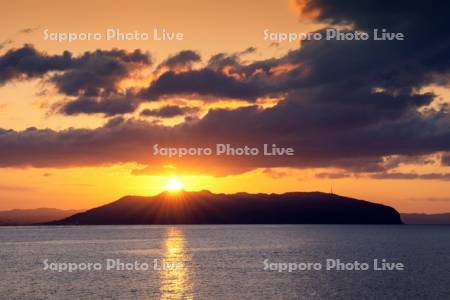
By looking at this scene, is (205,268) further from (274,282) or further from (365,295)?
(365,295)

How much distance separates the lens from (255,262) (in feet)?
504

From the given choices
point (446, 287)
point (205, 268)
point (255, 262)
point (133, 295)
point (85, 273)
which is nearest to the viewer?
point (133, 295)

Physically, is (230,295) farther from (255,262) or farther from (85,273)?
(255,262)

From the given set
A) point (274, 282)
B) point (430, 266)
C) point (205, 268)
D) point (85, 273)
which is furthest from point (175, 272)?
point (430, 266)

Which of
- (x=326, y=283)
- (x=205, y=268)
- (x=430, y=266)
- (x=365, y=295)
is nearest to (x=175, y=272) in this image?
(x=205, y=268)

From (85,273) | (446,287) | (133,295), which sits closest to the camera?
(133,295)

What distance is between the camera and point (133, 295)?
95.9 metres

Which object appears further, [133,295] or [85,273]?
[85,273]

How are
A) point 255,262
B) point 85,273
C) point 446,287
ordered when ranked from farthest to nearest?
point 255,262
point 85,273
point 446,287

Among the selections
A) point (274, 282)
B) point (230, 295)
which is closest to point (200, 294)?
point (230, 295)

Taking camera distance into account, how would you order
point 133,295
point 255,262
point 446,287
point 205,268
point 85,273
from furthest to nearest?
point 255,262, point 205,268, point 85,273, point 446,287, point 133,295

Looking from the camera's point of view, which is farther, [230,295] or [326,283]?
[326,283]

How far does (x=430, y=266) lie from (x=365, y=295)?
192 ft

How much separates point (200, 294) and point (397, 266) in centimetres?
6834
